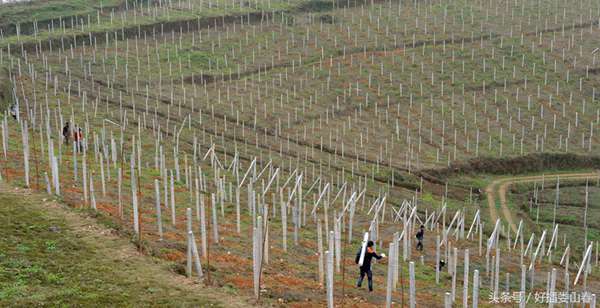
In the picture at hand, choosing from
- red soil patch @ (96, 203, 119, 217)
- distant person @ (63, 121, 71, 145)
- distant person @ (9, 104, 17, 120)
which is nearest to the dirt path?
red soil patch @ (96, 203, 119, 217)

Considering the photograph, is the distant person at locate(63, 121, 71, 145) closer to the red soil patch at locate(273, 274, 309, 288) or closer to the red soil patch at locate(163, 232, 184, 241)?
the red soil patch at locate(163, 232, 184, 241)

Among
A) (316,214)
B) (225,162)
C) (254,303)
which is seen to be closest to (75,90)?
(225,162)

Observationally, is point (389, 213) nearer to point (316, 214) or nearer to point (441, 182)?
point (316, 214)

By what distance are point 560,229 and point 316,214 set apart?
43.2 feet

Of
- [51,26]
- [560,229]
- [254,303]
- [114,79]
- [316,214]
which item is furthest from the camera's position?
[51,26]

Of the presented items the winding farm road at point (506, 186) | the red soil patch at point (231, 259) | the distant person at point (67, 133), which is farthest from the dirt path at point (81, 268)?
the winding farm road at point (506, 186)

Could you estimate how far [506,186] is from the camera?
40.8 meters

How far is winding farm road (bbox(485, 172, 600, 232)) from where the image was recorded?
36.3m

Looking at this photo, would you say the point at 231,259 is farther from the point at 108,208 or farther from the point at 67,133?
the point at 67,133

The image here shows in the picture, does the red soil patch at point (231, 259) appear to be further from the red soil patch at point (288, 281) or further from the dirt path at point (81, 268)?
the dirt path at point (81, 268)

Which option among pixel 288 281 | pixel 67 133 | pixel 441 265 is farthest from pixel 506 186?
pixel 288 281

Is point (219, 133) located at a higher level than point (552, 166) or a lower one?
higher

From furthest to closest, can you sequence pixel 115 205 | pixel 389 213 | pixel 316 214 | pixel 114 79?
pixel 114 79 < pixel 389 213 < pixel 316 214 < pixel 115 205

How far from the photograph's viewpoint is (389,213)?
3177cm
